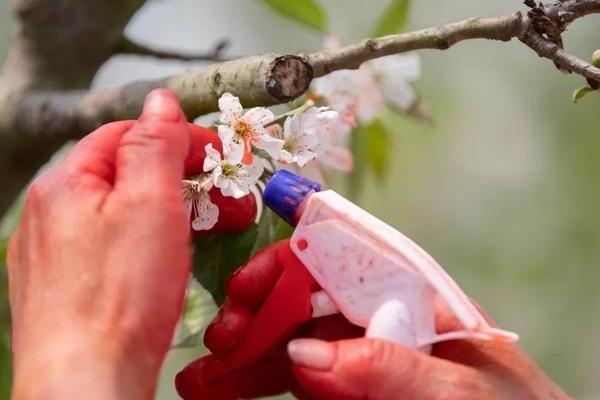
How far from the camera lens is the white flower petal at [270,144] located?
373mm

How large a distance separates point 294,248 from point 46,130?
191 millimetres

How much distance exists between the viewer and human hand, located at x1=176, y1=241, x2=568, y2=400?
0.31 meters

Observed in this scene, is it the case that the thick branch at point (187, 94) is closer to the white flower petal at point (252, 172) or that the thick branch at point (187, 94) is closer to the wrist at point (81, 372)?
the white flower petal at point (252, 172)

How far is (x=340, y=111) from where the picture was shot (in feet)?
1.50

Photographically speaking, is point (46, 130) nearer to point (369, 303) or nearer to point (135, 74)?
point (369, 303)

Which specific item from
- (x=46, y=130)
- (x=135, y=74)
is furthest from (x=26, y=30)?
(x=135, y=74)

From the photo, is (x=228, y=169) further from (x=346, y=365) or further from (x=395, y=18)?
(x=395, y=18)

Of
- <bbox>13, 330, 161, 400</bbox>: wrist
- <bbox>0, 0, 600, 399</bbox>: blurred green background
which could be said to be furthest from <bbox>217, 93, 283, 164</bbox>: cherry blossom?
<bbox>0, 0, 600, 399</bbox>: blurred green background

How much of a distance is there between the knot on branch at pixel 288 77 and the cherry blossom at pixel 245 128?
0.04ft

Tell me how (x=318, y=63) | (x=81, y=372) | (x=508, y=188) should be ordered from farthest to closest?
(x=508, y=188) → (x=318, y=63) → (x=81, y=372)

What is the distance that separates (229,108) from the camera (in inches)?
14.3

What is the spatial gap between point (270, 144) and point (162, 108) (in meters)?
0.06

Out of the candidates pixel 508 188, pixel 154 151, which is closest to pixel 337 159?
pixel 154 151

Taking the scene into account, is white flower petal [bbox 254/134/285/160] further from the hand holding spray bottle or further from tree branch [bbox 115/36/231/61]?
tree branch [bbox 115/36/231/61]
